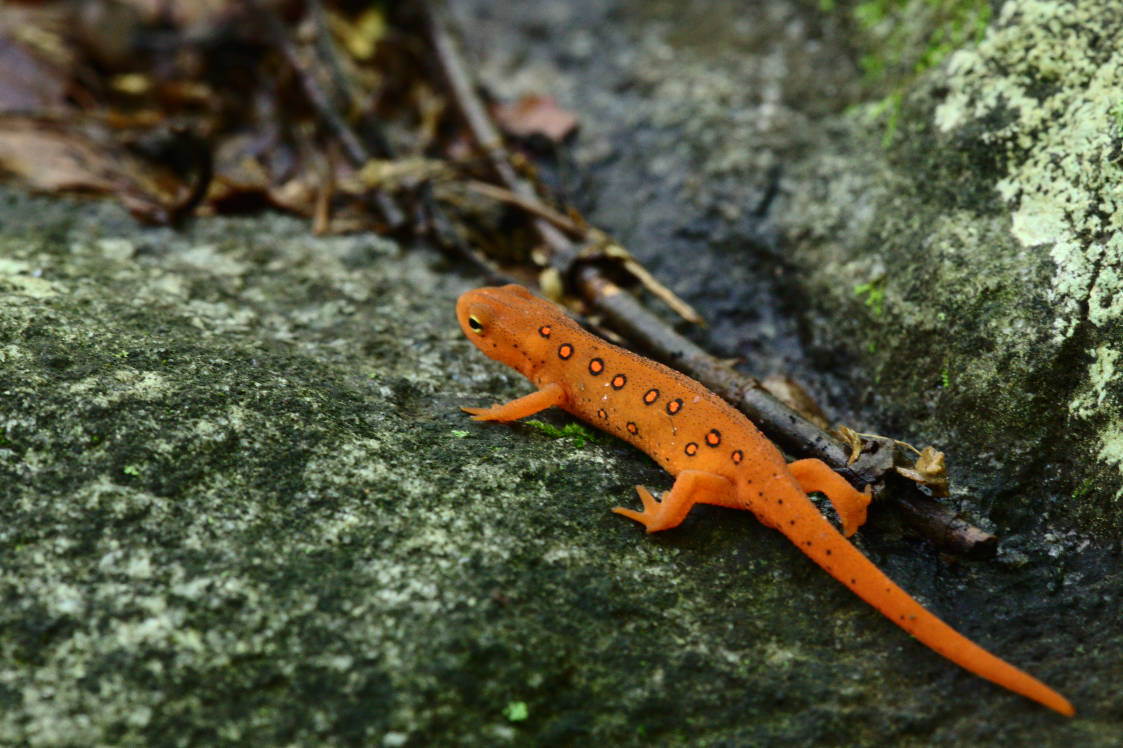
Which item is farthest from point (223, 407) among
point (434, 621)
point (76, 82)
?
point (76, 82)

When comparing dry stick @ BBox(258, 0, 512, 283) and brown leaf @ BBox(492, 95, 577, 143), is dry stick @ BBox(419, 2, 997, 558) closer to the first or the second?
brown leaf @ BBox(492, 95, 577, 143)

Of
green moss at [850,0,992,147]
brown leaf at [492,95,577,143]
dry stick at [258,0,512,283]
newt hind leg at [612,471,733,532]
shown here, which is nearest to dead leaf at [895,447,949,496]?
newt hind leg at [612,471,733,532]

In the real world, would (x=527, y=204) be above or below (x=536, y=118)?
below

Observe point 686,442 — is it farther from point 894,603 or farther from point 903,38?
point 903,38

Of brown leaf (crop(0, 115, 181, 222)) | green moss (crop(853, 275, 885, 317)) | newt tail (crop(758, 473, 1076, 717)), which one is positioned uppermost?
green moss (crop(853, 275, 885, 317))

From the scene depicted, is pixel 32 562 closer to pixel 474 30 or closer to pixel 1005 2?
pixel 1005 2

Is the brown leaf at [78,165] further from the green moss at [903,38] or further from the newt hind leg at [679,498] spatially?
the green moss at [903,38]

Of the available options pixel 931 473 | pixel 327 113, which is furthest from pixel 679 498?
pixel 327 113
